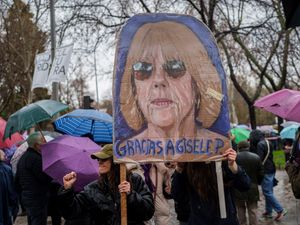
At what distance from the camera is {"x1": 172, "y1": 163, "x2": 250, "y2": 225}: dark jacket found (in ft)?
13.2

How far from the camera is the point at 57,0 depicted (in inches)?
564

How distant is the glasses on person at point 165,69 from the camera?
4.09 metres

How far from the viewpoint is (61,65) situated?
32.8ft

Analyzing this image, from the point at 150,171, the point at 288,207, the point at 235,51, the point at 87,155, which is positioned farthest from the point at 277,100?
the point at 235,51

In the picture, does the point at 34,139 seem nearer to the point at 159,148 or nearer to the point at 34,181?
the point at 34,181

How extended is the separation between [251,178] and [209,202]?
4548mm

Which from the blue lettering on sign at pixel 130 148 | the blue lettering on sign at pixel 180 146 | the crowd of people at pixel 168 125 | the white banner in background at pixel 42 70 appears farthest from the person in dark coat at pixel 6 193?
the white banner in background at pixel 42 70

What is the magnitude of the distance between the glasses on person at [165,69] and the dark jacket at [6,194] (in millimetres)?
3031

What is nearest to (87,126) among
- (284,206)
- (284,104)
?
(284,104)

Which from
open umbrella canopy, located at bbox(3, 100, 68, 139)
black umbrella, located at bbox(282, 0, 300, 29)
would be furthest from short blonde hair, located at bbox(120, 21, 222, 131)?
open umbrella canopy, located at bbox(3, 100, 68, 139)

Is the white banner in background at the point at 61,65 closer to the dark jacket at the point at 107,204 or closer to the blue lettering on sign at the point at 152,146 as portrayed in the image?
the dark jacket at the point at 107,204

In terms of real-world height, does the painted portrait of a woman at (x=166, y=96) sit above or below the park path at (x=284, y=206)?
above

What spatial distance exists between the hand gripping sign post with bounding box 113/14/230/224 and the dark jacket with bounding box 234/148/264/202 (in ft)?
14.8

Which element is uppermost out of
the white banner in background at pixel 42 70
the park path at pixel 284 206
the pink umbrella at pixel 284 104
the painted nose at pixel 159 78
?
the white banner in background at pixel 42 70
